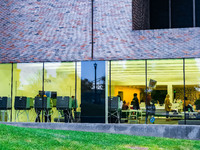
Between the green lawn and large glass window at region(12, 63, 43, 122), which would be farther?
large glass window at region(12, 63, 43, 122)

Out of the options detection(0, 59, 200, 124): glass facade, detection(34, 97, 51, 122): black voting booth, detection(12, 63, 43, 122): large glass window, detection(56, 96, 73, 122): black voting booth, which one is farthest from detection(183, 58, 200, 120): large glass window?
detection(12, 63, 43, 122): large glass window

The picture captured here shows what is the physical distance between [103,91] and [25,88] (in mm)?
3854

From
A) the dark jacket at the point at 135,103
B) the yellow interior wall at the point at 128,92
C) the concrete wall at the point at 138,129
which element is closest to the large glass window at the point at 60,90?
the concrete wall at the point at 138,129

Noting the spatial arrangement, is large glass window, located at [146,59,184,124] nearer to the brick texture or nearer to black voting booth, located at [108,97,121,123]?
the brick texture

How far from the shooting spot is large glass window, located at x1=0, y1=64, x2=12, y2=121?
21.5 meters

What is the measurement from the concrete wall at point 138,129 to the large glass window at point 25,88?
2.31 ft

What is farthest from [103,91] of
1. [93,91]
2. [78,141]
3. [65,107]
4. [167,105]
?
[78,141]

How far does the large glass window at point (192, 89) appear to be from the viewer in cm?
1977

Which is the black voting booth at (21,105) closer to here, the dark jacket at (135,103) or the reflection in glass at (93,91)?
the reflection in glass at (93,91)

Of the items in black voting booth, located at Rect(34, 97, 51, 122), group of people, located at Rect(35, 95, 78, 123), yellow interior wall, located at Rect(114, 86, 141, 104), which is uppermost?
yellow interior wall, located at Rect(114, 86, 141, 104)

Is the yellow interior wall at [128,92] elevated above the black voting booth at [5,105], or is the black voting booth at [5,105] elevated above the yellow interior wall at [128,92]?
the yellow interior wall at [128,92]

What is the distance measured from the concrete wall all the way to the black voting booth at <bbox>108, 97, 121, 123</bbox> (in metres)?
0.74

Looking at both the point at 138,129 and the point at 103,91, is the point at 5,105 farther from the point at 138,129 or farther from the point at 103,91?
the point at 138,129

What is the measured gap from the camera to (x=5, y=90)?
71.9 ft
